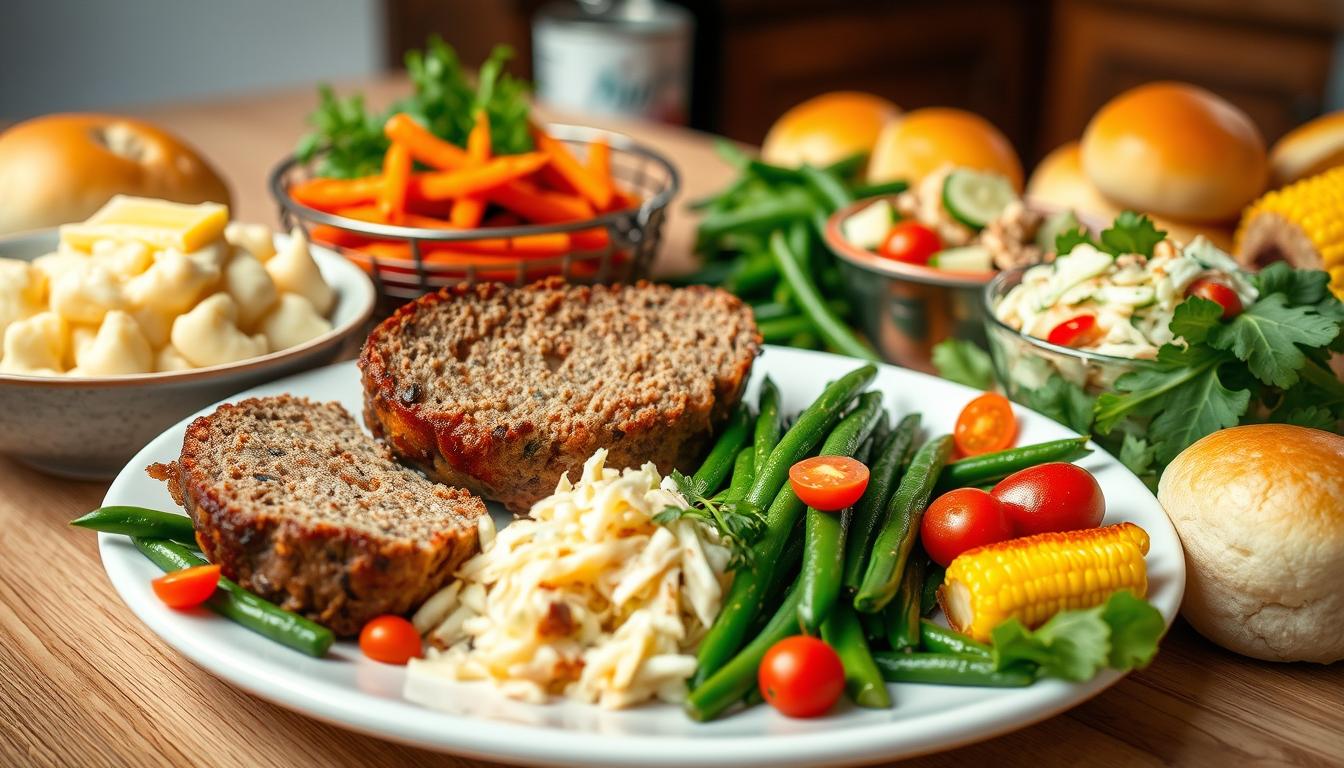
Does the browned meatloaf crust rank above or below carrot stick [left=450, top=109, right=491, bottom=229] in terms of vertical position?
below

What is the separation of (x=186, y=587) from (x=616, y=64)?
477cm

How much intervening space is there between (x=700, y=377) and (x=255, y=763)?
1116 millimetres

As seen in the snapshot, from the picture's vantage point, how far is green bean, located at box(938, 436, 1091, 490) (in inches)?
89.2

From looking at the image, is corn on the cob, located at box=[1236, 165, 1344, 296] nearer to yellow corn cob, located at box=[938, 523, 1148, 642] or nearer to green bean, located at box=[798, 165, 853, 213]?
green bean, located at box=[798, 165, 853, 213]

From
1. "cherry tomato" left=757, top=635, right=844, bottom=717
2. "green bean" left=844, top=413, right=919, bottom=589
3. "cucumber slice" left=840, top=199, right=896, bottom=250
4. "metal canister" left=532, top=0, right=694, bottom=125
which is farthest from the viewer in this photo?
"metal canister" left=532, top=0, right=694, bottom=125

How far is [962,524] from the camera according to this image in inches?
77.7

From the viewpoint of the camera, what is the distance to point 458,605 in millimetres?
1878

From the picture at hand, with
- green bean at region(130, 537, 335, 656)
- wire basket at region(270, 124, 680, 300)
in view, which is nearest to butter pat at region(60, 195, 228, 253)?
wire basket at region(270, 124, 680, 300)

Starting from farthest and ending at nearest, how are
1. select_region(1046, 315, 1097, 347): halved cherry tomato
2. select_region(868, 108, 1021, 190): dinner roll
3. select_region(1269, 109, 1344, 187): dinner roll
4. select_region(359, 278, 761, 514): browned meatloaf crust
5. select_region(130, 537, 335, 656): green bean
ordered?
select_region(868, 108, 1021, 190): dinner roll → select_region(1269, 109, 1344, 187): dinner roll → select_region(1046, 315, 1097, 347): halved cherry tomato → select_region(359, 278, 761, 514): browned meatloaf crust → select_region(130, 537, 335, 656): green bean

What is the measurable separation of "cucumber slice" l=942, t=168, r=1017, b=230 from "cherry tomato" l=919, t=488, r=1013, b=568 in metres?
1.34

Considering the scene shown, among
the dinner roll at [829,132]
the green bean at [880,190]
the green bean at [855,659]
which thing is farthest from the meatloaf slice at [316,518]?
the dinner roll at [829,132]

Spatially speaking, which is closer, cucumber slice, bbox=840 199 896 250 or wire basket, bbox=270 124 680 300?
wire basket, bbox=270 124 680 300

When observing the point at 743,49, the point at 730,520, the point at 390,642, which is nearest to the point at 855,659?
the point at 730,520

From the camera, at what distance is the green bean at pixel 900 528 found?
1.84m
